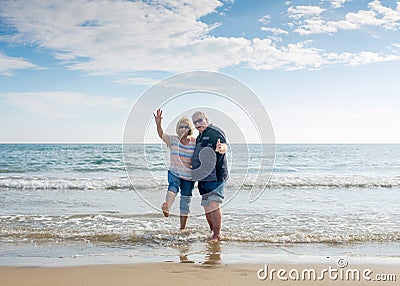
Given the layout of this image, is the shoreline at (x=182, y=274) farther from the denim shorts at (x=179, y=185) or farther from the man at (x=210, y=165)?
the denim shorts at (x=179, y=185)

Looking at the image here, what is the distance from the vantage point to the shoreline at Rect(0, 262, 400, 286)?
Answer: 13.9 ft

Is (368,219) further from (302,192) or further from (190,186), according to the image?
(302,192)

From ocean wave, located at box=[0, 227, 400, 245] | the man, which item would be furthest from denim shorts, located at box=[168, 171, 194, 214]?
ocean wave, located at box=[0, 227, 400, 245]

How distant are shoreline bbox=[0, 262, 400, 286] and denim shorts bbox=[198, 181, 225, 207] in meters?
1.45

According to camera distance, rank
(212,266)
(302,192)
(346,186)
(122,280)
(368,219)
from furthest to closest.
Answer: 1. (346,186)
2. (302,192)
3. (368,219)
4. (212,266)
5. (122,280)

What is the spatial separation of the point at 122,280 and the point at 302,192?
9.92 m

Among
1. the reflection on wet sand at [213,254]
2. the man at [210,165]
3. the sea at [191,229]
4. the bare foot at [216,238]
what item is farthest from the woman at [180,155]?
the reflection on wet sand at [213,254]

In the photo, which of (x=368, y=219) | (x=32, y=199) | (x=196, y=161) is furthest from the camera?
(x=32, y=199)

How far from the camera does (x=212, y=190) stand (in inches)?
247

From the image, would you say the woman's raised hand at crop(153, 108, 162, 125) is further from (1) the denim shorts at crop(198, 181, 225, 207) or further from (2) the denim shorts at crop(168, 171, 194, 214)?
(1) the denim shorts at crop(198, 181, 225, 207)

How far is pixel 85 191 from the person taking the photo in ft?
44.5

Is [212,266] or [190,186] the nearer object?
[212,266]

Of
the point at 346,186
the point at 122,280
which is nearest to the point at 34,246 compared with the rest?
the point at 122,280

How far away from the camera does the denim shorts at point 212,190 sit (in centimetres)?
625
